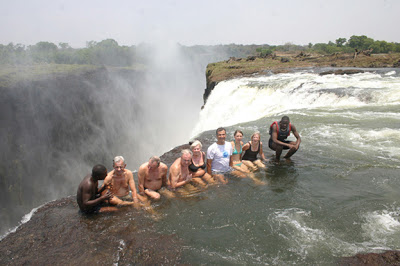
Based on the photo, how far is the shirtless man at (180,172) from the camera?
529 centimetres

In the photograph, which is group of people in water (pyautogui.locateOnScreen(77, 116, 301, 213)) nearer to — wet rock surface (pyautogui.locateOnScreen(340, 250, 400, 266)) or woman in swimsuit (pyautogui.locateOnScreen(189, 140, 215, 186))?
woman in swimsuit (pyautogui.locateOnScreen(189, 140, 215, 186))

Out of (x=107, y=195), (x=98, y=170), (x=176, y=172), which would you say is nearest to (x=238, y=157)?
(x=176, y=172)

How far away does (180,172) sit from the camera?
5375mm

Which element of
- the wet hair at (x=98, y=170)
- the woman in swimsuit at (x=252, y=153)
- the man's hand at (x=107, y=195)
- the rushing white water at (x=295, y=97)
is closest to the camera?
the wet hair at (x=98, y=170)

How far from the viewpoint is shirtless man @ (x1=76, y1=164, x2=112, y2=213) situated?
4.24m

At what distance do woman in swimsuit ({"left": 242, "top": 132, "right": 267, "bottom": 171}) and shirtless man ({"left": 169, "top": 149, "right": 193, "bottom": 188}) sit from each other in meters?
1.57

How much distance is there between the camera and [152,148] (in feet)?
80.9

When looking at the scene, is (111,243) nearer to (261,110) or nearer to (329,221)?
(329,221)

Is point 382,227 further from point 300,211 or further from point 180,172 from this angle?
point 180,172

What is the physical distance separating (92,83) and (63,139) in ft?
40.3

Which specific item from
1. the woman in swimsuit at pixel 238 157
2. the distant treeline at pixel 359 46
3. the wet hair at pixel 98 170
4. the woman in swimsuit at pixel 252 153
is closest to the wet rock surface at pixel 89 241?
the wet hair at pixel 98 170

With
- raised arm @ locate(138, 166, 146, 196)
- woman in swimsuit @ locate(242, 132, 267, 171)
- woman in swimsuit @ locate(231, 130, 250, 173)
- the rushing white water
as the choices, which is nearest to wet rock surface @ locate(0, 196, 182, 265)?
raised arm @ locate(138, 166, 146, 196)

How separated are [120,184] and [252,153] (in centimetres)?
311

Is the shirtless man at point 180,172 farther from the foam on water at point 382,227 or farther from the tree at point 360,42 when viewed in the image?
the tree at point 360,42
